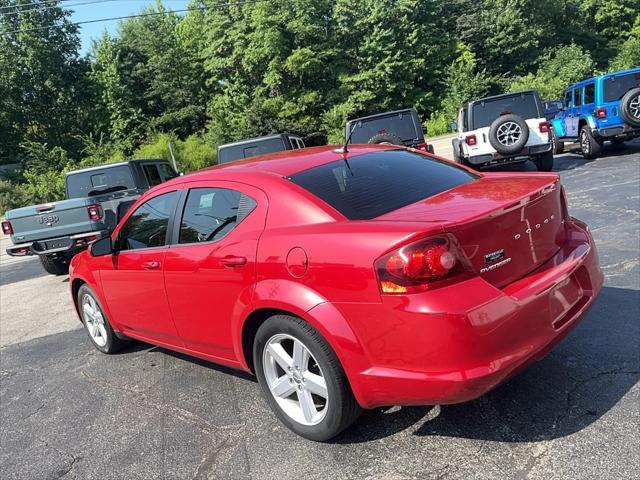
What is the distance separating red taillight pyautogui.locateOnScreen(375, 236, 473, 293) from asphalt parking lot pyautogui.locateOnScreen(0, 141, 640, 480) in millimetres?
950

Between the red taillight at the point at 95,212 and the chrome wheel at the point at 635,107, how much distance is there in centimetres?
1093

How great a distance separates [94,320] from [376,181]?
10.4ft

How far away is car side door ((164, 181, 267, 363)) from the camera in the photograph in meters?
3.04

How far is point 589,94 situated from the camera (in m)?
12.5

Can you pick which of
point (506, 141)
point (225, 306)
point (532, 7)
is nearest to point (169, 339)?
point (225, 306)

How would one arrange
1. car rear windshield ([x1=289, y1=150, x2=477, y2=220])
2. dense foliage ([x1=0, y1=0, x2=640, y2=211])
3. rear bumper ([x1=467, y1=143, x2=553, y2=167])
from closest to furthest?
car rear windshield ([x1=289, y1=150, x2=477, y2=220]), rear bumper ([x1=467, y1=143, x2=553, y2=167]), dense foliage ([x1=0, y1=0, x2=640, y2=211])

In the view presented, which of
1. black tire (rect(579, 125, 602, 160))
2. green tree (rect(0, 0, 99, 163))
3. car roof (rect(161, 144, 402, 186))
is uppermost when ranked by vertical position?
green tree (rect(0, 0, 99, 163))

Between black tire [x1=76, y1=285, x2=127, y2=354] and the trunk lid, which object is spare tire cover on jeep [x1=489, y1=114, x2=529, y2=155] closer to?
the trunk lid

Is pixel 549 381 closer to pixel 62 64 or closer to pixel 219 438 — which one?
pixel 219 438

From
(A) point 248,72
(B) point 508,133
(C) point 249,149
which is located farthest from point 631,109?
(A) point 248,72

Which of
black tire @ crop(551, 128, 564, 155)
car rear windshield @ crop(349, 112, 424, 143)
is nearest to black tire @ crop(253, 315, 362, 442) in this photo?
car rear windshield @ crop(349, 112, 424, 143)

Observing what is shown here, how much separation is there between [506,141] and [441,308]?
937cm

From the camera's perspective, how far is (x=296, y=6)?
40.0 metres

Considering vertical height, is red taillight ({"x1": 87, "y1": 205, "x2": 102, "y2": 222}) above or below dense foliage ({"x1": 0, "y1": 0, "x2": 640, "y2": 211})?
below
